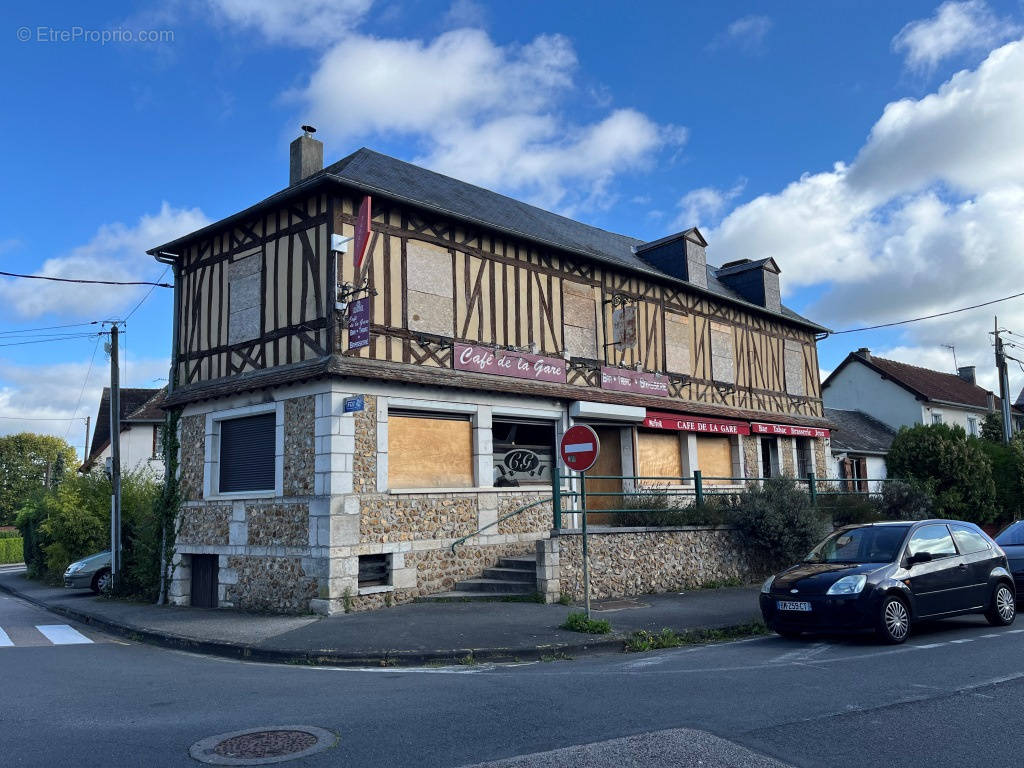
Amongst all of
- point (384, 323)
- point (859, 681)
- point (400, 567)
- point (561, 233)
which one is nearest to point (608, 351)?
point (561, 233)

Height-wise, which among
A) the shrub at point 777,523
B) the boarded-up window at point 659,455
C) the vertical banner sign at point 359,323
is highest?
the vertical banner sign at point 359,323

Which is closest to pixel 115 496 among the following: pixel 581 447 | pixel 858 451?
pixel 581 447

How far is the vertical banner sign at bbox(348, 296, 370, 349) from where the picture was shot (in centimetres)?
1211

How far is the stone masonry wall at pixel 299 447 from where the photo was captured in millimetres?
12414

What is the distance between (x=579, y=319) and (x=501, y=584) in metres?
6.25

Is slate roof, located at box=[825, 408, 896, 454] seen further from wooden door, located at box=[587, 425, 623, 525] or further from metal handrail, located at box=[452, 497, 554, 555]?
metal handrail, located at box=[452, 497, 554, 555]

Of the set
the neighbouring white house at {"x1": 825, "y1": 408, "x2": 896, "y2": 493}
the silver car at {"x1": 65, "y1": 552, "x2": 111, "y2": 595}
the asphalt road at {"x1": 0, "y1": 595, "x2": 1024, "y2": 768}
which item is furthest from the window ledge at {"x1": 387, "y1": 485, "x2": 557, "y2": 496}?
the neighbouring white house at {"x1": 825, "y1": 408, "x2": 896, "y2": 493}

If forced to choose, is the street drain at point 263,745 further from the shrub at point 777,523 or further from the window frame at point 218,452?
the shrub at point 777,523

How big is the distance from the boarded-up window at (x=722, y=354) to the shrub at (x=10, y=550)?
117 ft

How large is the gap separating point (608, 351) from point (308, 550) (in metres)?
7.92

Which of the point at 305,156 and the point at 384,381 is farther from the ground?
the point at 305,156

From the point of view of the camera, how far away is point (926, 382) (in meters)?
39.5

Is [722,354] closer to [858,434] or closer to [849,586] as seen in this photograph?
[849,586]

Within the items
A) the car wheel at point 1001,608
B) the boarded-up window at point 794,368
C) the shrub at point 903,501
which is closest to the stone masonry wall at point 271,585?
the car wheel at point 1001,608
